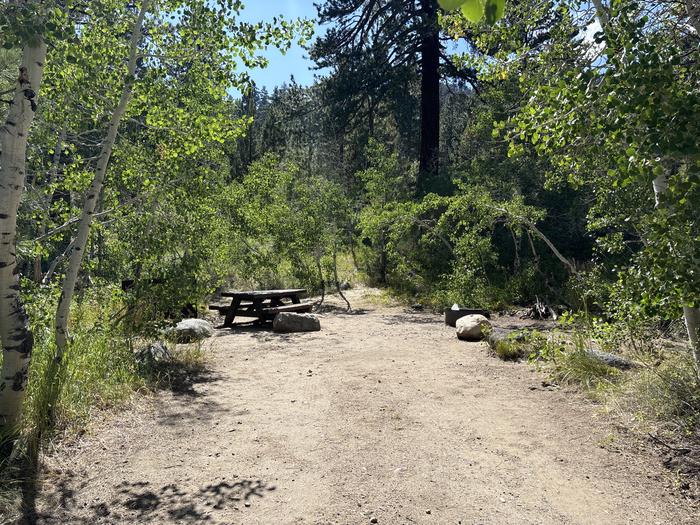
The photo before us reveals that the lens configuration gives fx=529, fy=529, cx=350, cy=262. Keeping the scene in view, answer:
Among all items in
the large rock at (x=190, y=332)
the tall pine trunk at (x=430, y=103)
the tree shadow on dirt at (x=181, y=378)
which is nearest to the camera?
the tree shadow on dirt at (x=181, y=378)

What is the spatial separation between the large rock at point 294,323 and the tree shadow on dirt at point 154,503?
22.4 feet

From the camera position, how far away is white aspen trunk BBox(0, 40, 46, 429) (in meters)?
3.74

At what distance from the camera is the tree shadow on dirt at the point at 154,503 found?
3275 mm

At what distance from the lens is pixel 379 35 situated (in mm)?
19219

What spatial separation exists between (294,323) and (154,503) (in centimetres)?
722

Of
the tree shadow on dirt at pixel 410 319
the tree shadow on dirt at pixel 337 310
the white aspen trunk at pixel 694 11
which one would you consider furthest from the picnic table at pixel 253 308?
the white aspen trunk at pixel 694 11

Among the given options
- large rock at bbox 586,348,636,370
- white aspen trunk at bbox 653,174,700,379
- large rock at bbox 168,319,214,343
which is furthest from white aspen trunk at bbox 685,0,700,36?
large rock at bbox 168,319,214,343

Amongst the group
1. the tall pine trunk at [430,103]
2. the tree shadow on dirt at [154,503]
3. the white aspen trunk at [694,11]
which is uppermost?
the tall pine trunk at [430,103]

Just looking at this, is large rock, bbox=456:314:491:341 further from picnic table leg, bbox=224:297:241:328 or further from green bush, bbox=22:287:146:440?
green bush, bbox=22:287:146:440

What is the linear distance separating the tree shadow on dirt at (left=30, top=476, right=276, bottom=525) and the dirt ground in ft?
0.04

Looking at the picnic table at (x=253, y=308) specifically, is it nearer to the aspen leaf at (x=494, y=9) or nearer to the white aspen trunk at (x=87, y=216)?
the white aspen trunk at (x=87, y=216)

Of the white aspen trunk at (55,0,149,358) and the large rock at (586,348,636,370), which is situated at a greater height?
the white aspen trunk at (55,0,149,358)

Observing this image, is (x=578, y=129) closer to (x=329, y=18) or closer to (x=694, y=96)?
(x=694, y=96)

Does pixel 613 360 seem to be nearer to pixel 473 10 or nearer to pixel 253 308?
pixel 473 10
